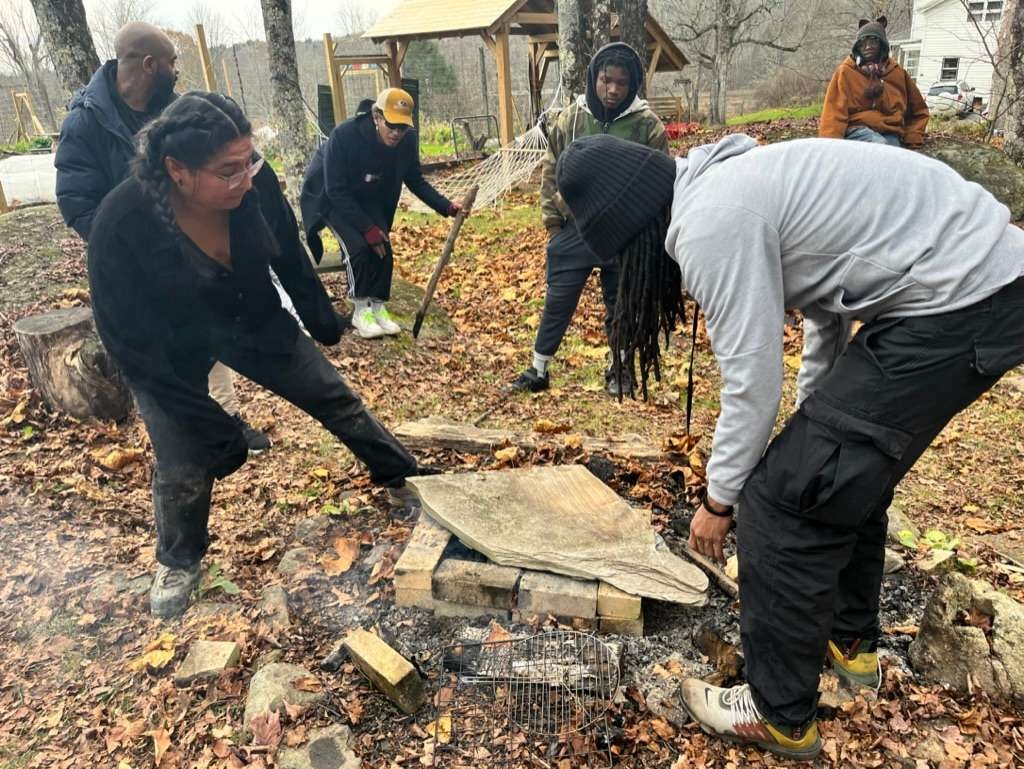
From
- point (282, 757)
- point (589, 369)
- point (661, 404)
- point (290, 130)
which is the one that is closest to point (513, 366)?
point (589, 369)

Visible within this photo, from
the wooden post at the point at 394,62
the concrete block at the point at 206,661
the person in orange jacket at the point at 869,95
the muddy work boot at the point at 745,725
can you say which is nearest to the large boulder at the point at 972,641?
the muddy work boot at the point at 745,725

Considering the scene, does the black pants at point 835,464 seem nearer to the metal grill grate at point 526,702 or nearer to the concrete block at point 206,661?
the metal grill grate at point 526,702

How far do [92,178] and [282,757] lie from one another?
10.4ft

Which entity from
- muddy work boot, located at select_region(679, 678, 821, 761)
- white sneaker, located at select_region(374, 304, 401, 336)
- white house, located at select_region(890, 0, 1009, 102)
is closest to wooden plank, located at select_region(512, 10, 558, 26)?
white sneaker, located at select_region(374, 304, 401, 336)

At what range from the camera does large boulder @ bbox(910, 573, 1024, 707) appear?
2182 millimetres

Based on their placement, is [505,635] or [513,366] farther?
[513,366]

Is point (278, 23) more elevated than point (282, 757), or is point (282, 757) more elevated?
point (278, 23)

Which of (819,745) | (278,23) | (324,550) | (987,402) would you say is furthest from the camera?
(278,23)

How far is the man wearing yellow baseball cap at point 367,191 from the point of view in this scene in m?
5.32

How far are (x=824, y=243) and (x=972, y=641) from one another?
1453mm

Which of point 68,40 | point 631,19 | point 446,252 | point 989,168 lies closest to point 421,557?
point 446,252

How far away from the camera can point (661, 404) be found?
4.88 m

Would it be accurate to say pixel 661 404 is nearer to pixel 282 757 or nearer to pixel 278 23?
pixel 282 757

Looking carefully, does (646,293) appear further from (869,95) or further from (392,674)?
(869,95)
